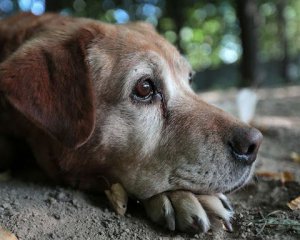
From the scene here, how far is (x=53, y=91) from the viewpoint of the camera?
234cm

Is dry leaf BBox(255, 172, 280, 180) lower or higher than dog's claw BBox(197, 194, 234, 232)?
lower

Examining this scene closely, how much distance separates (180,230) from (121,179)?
1.73 ft

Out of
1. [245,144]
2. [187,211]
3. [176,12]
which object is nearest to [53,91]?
[187,211]

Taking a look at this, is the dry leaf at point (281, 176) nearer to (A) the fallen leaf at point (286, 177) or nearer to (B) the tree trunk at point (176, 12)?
(A) the fallen leaf at point (286, 177)

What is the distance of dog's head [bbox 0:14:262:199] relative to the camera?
7.62 feet

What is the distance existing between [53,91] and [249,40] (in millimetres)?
9632

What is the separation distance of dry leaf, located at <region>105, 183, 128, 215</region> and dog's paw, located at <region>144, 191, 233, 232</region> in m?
Answer: 0.13

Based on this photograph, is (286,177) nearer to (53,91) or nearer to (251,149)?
(251,149)

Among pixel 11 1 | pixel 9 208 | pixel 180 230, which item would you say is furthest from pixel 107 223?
pixel 11 1

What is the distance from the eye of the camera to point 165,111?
8.84 ft

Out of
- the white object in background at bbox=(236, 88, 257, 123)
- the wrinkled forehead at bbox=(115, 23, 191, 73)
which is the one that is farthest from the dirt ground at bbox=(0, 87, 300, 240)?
the white object in background at bbox=(236, 88, 257, 123)

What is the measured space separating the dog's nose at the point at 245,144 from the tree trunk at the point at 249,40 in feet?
29.4

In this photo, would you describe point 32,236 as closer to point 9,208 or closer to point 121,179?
point 9,208

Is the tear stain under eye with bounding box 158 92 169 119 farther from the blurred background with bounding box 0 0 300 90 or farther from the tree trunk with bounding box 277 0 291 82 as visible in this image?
the tree trunk with bounding box 277 0 291 82
